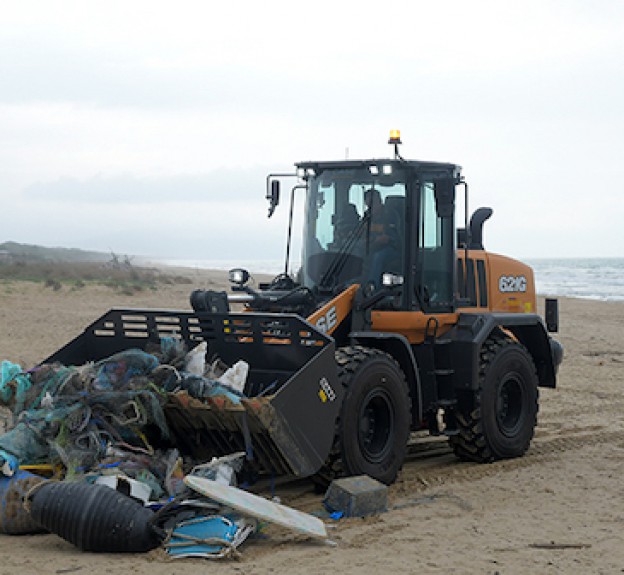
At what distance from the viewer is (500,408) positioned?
926 cm

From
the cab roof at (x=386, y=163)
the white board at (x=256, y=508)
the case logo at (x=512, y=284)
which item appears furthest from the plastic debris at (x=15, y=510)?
the case logo at (x=512, y=284)

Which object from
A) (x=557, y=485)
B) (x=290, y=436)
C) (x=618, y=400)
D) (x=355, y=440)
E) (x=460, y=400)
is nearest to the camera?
(x=290, y=436)

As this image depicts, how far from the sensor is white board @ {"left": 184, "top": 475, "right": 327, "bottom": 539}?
5867 millimetres

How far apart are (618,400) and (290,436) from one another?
7810 mm

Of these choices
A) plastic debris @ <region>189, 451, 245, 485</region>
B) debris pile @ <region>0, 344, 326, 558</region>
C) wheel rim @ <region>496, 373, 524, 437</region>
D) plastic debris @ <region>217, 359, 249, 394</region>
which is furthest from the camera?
wheel rim @ <region>496, 373, 524, 437</region>

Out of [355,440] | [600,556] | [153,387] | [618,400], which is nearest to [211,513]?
[153,387]

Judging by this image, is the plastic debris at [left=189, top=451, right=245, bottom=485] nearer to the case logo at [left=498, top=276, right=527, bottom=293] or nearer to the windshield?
the windshield

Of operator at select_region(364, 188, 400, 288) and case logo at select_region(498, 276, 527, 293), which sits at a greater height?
operator at select_region(364, 188, 400, 288)

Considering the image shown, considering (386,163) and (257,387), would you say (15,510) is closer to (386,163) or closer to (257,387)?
(257,387)

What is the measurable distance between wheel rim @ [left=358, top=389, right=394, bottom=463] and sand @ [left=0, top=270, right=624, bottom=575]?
1.14ft

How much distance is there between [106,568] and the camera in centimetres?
533

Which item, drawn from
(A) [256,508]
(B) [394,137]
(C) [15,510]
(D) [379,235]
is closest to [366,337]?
(D) [379,235]

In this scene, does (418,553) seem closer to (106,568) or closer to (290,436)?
(290,436)

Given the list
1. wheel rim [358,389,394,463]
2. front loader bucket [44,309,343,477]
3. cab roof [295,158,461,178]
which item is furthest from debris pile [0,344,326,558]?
cab roof [295,158,461,178]
